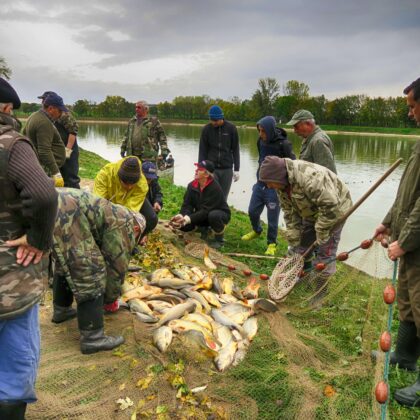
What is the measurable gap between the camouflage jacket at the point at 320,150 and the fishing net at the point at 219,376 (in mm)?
1791

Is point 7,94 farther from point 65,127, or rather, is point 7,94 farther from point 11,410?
point 65,127

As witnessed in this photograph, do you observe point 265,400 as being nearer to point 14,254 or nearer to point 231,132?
point 14,254

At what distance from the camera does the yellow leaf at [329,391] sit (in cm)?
305

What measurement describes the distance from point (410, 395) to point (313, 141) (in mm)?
3465

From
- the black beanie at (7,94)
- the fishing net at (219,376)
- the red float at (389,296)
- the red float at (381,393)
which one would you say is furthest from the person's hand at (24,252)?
the red float at (389,296)

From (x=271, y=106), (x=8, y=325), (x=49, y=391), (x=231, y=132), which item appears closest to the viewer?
(x=8, y=325)

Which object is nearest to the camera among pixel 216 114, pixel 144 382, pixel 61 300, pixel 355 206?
pixel 144 382

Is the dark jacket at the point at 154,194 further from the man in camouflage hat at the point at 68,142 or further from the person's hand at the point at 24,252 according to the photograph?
the person's hand at the point at 24,252

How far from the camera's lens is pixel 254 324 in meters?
3.93

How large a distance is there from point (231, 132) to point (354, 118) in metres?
72.3

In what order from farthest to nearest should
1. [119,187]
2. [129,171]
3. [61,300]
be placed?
1. [119,187]
2. [129,171]
3. [61,300]

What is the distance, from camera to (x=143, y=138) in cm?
767

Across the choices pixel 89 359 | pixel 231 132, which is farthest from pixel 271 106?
pixel 89 359

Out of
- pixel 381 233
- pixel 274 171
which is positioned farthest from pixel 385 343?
pixel 274 171
